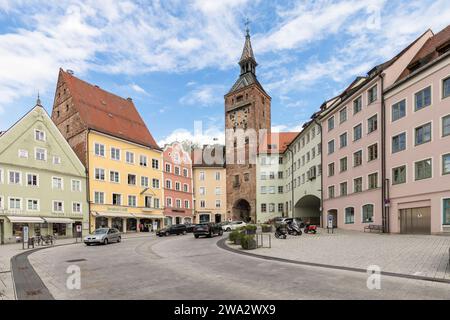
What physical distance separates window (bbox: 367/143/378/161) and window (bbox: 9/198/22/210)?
118ft

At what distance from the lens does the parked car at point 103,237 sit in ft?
89.3

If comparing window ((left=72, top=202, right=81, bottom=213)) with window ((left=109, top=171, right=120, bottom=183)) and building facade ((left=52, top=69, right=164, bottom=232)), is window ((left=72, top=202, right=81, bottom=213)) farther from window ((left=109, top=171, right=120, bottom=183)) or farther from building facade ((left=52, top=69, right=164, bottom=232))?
window ((left=109, top=171, right=120, bottom=183))

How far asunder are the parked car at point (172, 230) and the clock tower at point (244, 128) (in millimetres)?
28554

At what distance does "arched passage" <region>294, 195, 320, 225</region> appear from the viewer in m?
56.9

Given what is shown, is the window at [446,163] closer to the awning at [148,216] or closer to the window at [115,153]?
the awning at [148,216]

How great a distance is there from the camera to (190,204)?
210 ft

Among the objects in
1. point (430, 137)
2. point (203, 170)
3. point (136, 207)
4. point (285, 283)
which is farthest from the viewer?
point (203, 170)

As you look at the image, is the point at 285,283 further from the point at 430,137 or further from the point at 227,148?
the point at 227,148

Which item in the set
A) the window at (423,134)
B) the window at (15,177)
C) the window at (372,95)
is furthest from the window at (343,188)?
the window at (15,177)

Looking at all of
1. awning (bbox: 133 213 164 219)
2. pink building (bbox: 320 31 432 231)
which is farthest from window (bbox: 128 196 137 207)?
pink building (bbox: 320 31 432 231)

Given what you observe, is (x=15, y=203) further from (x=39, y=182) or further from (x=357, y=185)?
(x=357, y=185)
